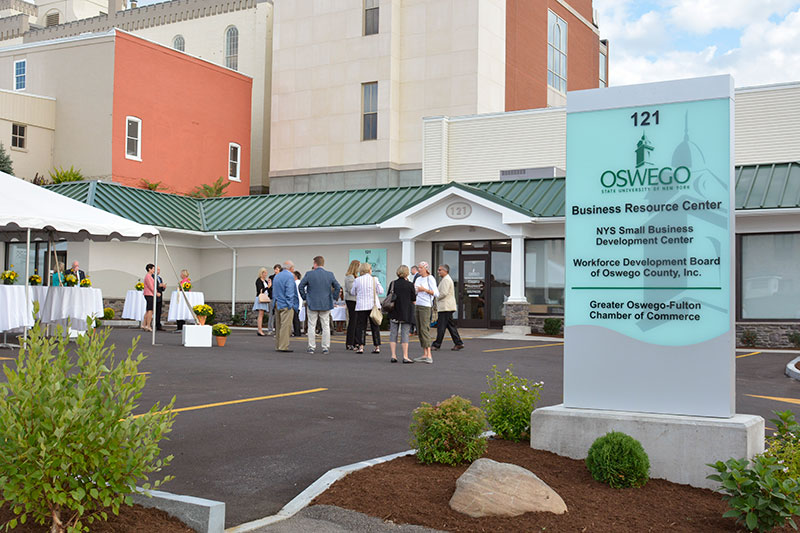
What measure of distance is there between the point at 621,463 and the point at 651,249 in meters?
1.78

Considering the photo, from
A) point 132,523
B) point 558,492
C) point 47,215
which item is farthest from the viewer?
point 47,215

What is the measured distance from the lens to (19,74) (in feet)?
130

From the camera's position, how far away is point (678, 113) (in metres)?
6.70

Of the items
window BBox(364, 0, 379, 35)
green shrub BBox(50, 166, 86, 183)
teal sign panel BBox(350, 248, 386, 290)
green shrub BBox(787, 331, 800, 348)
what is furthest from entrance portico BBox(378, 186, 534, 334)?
window BBox(364, 0, 379, 35)

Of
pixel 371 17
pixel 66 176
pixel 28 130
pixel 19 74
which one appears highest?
pixel 371 17

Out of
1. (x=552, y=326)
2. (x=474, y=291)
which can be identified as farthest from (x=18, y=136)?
(x=552, y=326)

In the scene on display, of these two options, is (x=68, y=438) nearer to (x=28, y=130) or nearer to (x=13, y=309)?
(x=13, y=309)

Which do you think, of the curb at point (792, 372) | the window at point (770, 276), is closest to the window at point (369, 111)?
the window at point (770, 276)

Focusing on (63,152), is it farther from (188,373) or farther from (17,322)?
(188,373)

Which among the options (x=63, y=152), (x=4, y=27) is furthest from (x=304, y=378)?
(x=4, y=27)

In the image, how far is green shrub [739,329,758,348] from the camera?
887 inches

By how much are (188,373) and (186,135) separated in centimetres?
2814

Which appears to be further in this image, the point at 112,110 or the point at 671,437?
the point at 112,110

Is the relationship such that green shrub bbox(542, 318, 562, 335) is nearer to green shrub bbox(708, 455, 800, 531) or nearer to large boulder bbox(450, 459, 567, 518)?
large boulder bbox(450, 459, 567, 518)
